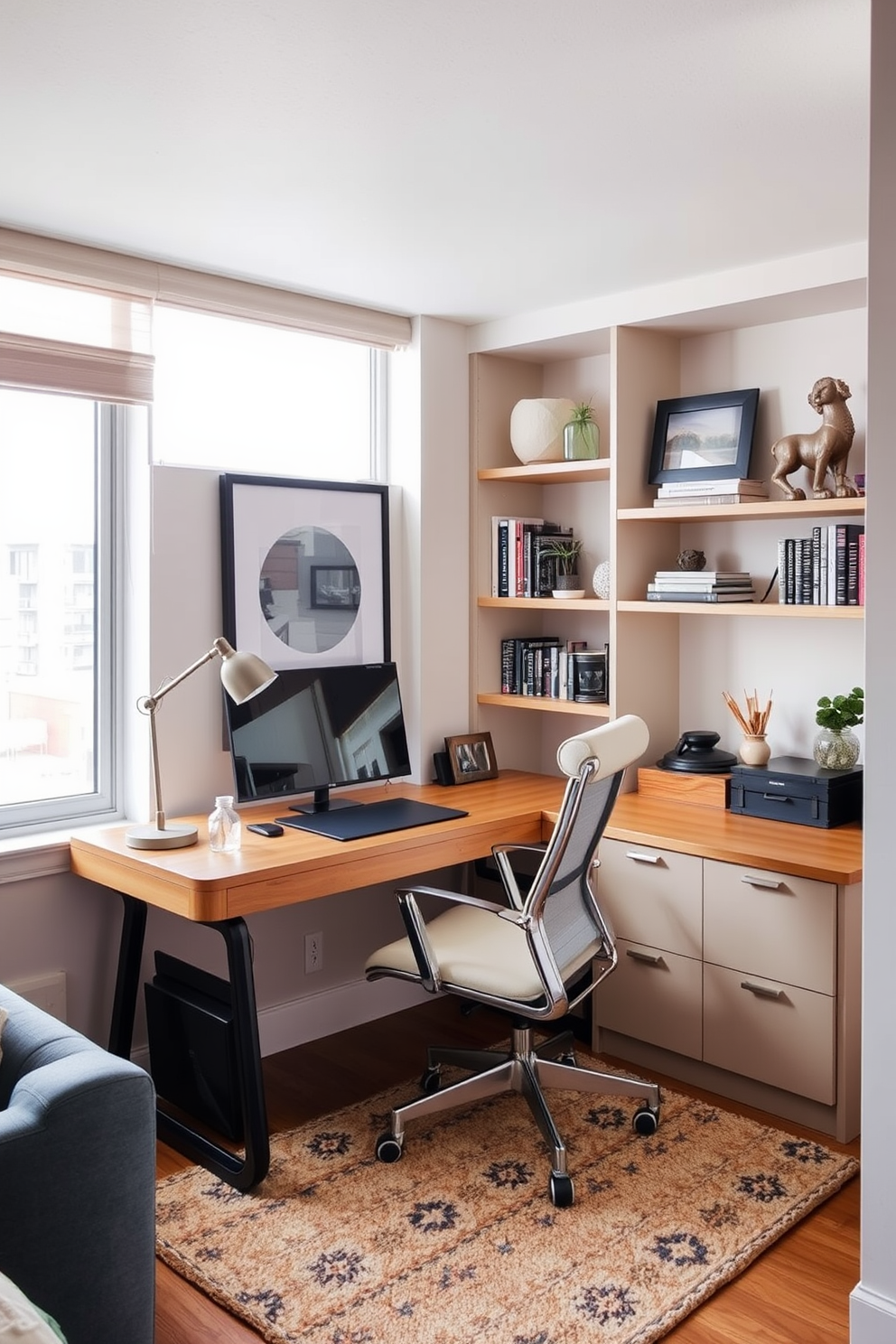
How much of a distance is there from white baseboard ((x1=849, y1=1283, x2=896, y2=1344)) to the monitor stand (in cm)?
186

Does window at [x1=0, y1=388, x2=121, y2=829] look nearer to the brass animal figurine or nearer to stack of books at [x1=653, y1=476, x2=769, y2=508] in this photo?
stack of books at [x1=653, y1=476, x2=769, y2=508]

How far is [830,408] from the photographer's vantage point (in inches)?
126

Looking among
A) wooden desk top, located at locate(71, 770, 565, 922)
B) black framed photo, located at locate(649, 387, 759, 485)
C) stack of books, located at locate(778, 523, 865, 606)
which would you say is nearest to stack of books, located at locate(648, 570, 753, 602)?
stack of books, located at locate(778, 523, 865, 606)

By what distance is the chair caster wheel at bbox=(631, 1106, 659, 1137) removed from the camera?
2889mm

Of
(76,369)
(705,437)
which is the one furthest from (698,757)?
(76,369)

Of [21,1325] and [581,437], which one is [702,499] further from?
[21,1325]

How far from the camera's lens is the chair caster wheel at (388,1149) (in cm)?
278

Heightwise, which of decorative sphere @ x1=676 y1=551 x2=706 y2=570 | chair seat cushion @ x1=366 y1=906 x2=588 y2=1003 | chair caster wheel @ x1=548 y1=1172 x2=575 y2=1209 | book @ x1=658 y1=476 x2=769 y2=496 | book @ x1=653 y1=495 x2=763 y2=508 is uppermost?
book @ x1=658 y1=476 x2=769 y2=496

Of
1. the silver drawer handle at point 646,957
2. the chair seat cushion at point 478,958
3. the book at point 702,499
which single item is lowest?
the silver drawer handle at point 646,957

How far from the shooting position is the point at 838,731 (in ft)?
10.6

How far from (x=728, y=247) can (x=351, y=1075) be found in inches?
101

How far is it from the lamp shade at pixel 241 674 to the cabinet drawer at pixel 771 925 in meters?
1.30

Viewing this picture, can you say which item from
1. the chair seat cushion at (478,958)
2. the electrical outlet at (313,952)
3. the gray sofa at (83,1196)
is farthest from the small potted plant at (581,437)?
the gray sofa at (83,1196)

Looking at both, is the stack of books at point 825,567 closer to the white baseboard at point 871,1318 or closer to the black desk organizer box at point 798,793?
the black desk organizer box at point 798,793
